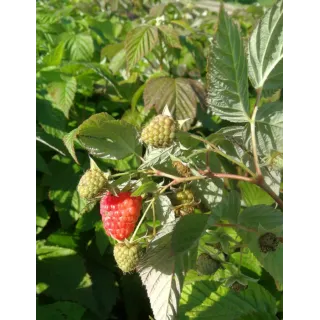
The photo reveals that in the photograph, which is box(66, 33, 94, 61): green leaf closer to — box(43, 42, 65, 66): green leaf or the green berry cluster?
box(43, 42, 65, 66): green leaf

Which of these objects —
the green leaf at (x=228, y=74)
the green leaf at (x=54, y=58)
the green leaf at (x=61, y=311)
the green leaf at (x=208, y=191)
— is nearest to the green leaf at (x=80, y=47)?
the green leaf at (x=54, y=58)

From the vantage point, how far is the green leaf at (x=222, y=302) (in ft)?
2.22

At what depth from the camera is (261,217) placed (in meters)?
0.56

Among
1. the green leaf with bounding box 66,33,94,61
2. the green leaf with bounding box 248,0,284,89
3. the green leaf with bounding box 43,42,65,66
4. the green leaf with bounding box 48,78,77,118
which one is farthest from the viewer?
the green leaf with bounding box 66,33,94,61

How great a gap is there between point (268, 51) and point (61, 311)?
0.71m

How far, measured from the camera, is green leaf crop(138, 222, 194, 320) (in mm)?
533

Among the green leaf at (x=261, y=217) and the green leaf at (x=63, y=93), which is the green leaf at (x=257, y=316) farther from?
the green leaf at (x=63, y=93)

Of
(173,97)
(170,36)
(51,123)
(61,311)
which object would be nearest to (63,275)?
(61,311)

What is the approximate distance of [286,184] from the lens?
0.39m

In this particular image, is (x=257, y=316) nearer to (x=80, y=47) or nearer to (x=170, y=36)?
(x=170, y=36)

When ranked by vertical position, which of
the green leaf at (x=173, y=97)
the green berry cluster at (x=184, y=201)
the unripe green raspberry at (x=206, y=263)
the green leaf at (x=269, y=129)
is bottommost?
the unripe green raspberry at (x=206, y=263)

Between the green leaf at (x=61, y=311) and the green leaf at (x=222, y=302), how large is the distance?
344mm

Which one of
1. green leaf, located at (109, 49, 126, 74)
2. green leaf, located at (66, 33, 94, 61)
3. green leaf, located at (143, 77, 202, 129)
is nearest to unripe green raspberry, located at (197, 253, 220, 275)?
green leaf, located at (143, 77, 202, 129)

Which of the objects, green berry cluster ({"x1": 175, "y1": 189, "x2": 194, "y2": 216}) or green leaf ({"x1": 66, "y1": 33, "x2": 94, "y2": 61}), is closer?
green berry cluster ({"x1": 175, "y1": 189, "x2": 194, "y2": 216})
